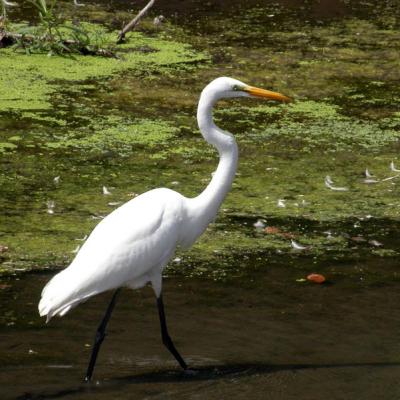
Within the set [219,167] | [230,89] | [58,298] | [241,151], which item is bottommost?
[241,151]

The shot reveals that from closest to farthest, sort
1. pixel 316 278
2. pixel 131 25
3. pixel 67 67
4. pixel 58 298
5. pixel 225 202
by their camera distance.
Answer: pixel 58 298, pixel 316 278, pixel 225 202, pixel 67 67, pixel 131 25

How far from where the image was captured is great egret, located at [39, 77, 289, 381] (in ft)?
11.8

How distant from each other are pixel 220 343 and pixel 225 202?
1.34m

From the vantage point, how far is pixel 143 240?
3736 millimetres

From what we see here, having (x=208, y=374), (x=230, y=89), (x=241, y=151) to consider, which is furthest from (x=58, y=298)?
(x=241, y=151)

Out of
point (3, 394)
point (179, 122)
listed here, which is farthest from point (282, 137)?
point (3, 394)

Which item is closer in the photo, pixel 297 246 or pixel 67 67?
pixel 297 246

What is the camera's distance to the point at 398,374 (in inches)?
146

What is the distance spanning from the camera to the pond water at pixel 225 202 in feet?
12.3


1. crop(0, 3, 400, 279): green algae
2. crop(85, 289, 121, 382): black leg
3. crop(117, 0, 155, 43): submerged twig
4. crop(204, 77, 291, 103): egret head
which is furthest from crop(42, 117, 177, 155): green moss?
crop(85, 289, 121, 382): black leg

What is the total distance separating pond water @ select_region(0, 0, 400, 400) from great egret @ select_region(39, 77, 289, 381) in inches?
8.7

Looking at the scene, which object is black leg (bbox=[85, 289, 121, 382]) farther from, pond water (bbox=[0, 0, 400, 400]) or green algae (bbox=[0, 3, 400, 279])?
green algae (bbox=[0, 3, 400, 279])

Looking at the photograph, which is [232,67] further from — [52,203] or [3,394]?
[3,394]

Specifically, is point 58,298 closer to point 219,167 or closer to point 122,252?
point 122,252
